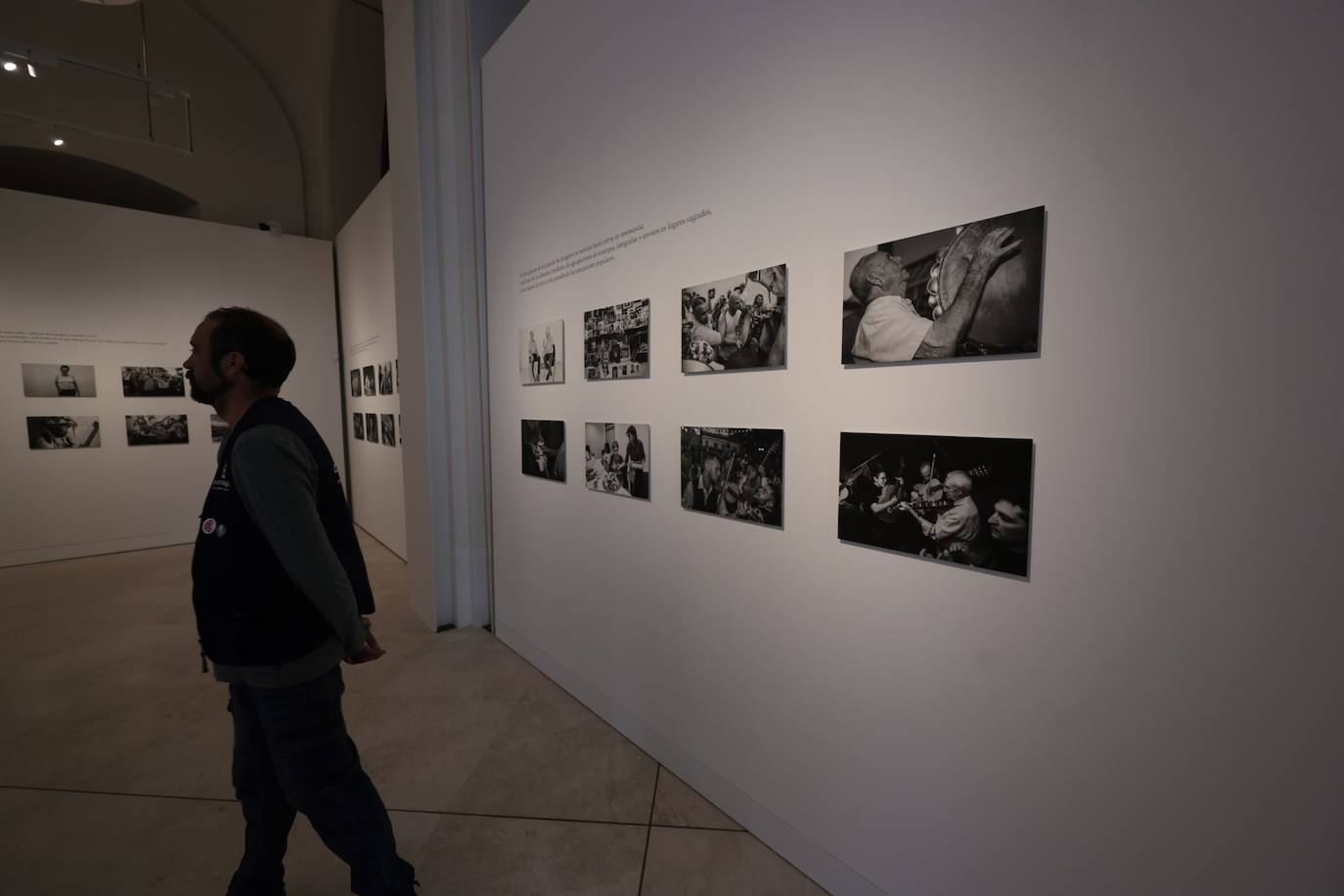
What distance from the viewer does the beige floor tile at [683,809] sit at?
2678mm

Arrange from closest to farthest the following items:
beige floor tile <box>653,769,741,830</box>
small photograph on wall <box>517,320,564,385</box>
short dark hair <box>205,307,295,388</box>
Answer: short dark hair <box>205,307,295,388</box>
beige floor tile <box>653,769,741,830</box>
small photograph on wall <box>517,320,564,385</box>

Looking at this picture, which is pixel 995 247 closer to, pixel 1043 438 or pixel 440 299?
pixel 1043 438

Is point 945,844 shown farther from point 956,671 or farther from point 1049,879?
point 956,671

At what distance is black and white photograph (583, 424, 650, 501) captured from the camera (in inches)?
121

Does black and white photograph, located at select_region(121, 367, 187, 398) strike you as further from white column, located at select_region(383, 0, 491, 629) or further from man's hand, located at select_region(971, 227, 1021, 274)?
man's hand, located at select_region(971, 227, 1021, 274)

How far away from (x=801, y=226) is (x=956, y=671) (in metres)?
1.68

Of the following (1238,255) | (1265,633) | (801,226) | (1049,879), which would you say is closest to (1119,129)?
(1238,255)

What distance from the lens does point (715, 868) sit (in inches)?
94.9

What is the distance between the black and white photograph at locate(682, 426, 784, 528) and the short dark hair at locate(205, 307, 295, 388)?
1648 mm

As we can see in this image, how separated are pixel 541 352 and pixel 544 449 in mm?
665

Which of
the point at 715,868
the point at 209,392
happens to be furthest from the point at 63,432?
the point at 715,868

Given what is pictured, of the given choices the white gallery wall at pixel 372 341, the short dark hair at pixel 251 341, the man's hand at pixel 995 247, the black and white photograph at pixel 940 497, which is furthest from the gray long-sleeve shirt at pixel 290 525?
the white gallery wall at pixel 372 341

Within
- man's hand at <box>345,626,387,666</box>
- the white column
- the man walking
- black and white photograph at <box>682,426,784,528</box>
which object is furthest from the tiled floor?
black and white photograph at <box>682,426,784,528</box>

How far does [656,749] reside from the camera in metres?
3.14
